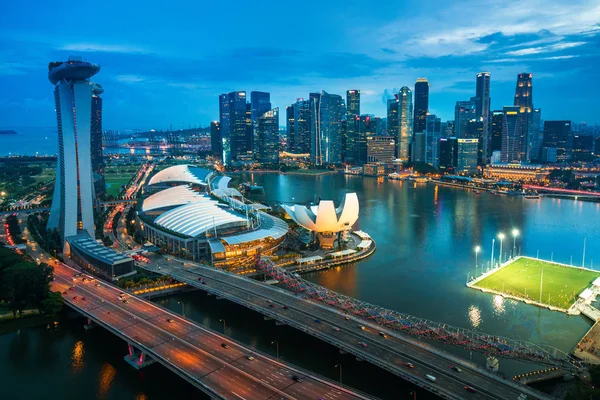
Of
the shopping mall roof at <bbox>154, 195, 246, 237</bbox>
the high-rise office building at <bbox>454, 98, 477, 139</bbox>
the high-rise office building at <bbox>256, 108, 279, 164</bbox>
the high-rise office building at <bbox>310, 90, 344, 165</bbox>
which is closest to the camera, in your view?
the shopping mall roof at <bbox>154, 195, 246, 237</bbox>

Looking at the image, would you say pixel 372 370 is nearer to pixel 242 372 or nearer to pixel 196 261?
pixel 242 372

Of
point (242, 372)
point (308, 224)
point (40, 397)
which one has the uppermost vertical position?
point (308, 224)

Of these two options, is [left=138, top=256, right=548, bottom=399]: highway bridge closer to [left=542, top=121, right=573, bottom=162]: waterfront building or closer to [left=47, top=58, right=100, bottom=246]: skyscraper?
[left=47, top=58, right=100, bottom=246]: skyscraper

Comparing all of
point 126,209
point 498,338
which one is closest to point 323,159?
point 126,209

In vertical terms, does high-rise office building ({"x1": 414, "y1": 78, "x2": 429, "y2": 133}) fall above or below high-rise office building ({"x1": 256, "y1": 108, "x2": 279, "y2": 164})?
above

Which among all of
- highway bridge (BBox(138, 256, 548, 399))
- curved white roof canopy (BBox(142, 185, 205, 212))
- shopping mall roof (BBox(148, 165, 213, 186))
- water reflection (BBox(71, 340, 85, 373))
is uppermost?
shopping mall roof (BBox(148, 165, 213, 186))

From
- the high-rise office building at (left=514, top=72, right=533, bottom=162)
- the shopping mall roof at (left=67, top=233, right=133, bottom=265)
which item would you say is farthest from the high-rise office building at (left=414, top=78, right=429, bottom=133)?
the shopping mall roof at (left=67, top=233, right=133, bottom=265)
